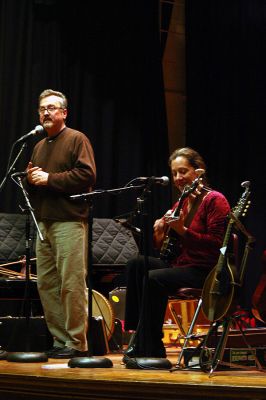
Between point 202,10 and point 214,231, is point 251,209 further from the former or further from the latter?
point 214,231

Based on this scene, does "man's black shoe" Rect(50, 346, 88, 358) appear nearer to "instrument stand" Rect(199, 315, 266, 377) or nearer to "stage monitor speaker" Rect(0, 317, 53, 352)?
"stage monitor speaker" Rect(0, 317, 53, 352)

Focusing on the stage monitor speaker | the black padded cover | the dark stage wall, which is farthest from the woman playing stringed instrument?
the dark stage wall

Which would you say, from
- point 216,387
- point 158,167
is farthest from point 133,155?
→ point 216,387

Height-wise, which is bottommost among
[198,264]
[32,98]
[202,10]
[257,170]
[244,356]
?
[244,356]

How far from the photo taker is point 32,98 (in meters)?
6.42

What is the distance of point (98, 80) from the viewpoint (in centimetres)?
682

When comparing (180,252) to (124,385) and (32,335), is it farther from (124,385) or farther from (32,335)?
(124,385)

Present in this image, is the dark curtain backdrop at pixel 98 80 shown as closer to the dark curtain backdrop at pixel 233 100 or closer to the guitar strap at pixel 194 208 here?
the dark curtain backdrop at pixel 233 100

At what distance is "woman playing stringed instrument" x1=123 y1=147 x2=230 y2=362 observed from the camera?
3809mm

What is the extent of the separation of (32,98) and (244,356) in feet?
11.9

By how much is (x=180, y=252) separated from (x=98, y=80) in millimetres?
3110

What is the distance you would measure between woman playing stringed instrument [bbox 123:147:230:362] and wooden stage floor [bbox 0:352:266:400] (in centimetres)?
51

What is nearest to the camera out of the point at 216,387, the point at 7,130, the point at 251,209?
the point at 216,387

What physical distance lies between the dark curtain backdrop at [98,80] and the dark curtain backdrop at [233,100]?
0.43m
